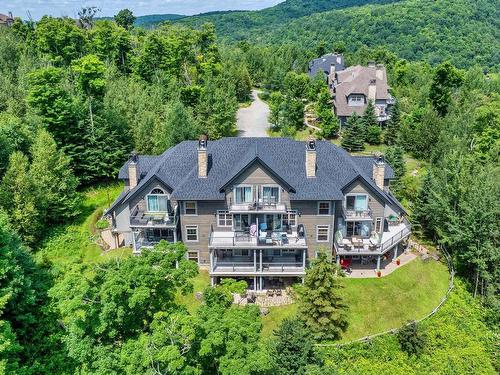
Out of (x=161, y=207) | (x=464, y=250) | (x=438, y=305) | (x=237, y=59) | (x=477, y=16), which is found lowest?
(x=438, y=305)

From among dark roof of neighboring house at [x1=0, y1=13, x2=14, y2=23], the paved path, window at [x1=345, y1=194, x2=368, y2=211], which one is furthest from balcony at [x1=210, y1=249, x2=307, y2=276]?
dark roof of neighboring house at [x1=0, y1=13, x2=14, y2=23]

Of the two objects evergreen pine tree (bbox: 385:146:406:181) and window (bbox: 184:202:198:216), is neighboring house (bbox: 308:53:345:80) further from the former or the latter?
window (bbox: 184:202:198:216)

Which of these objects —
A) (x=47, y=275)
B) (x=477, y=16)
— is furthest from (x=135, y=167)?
(x=477, y=16)

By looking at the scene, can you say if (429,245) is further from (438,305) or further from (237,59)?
(237,59)

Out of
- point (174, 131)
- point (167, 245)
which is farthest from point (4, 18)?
point (167, 245)

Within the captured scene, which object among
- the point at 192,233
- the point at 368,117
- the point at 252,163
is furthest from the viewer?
the point at 368,117

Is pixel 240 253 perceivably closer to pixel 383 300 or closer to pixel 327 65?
pixel 383 300
